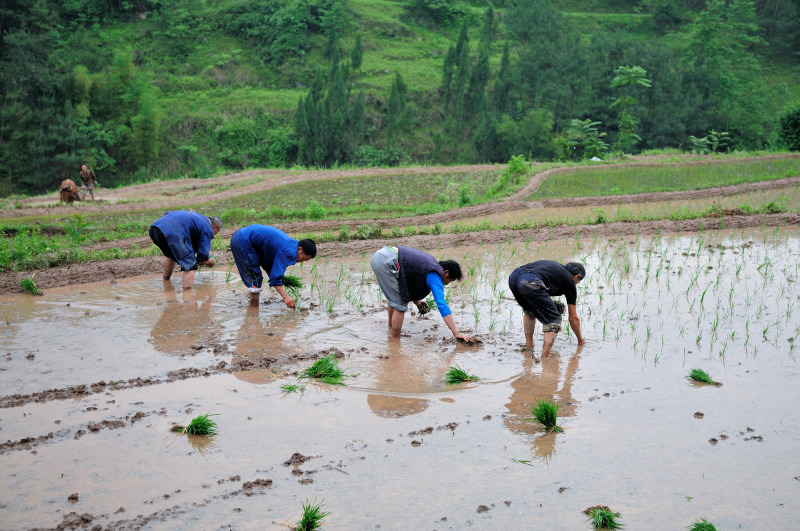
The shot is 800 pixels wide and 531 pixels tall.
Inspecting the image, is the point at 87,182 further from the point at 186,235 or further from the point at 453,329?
the point at 453,329

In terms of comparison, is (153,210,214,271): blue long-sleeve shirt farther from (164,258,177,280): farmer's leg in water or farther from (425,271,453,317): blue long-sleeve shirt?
(425,271,453,317): blue long-sleeve shirt

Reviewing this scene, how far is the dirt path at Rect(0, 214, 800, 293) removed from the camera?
952cm

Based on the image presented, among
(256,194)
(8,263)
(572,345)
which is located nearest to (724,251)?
(572,345)

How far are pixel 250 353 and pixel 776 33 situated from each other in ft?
194

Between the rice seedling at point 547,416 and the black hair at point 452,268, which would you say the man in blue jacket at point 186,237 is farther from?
the rice seedling at point 547,416

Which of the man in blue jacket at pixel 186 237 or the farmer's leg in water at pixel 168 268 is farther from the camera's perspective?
the farmer's leg in water at pixel 168 268

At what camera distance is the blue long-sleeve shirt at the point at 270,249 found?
7.32 metres

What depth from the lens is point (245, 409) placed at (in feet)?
17.3

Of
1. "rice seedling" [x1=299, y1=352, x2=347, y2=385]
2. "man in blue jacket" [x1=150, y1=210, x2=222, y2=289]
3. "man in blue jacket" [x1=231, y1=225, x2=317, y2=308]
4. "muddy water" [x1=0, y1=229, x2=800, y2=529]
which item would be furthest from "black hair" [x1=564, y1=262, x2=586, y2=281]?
"man in blue jacket" [x1=150, y1=210, x2=222, y2=289]

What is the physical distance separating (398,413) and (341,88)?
35224 mm

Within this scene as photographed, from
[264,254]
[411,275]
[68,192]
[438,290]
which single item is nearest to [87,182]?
[68,192]

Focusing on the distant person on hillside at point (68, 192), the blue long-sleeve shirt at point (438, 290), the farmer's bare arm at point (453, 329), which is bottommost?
the distant person on hillside at point (68, 192)

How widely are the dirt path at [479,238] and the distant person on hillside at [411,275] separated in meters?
3.90

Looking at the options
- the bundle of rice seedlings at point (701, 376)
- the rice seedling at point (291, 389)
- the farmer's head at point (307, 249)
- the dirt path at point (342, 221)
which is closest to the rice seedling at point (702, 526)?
the bundle of rice seedlings at point (701, 376)
